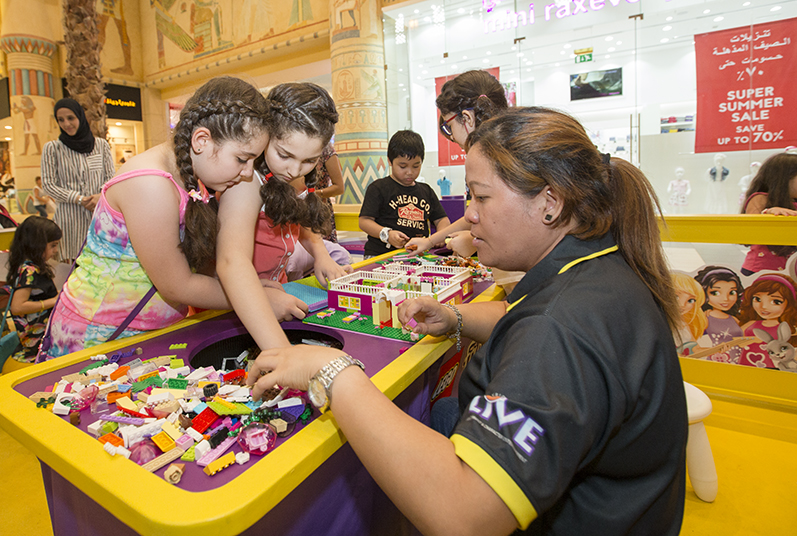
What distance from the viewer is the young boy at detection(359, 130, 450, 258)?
9.77 ft

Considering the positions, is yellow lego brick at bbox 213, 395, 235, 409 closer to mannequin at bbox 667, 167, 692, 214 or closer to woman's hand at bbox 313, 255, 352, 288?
woman's hand at bbox 313, 255, 352, 288

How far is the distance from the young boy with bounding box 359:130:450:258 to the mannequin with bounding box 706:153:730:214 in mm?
3199

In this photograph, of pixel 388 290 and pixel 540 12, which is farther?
pixel 540 12

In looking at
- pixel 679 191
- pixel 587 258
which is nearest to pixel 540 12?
pixel 679 191

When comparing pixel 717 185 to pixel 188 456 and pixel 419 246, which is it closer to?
pixel 419 246

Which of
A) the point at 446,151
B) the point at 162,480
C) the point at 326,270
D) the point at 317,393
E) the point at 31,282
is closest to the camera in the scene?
the point at 162,480

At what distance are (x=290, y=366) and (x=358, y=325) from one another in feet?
1.76

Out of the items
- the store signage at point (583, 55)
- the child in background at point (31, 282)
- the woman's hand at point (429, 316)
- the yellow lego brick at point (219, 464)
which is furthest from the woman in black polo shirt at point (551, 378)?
the store signage at point (583, 55)

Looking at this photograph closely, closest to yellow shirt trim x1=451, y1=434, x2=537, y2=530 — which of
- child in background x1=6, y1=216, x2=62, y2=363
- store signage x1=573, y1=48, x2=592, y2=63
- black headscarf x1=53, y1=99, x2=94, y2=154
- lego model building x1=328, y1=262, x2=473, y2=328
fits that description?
lego model building x1=328, y1=262, x2=473, y2=328

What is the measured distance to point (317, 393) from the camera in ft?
2.56

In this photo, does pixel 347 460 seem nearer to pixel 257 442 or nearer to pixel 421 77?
pixel 257 442

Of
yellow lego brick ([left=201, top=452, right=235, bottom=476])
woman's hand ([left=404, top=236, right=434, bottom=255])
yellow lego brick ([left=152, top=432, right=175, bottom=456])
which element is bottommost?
yellow lego brick ([left=201, top=452, right=235, bottom=476])

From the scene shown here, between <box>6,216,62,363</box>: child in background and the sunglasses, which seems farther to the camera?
<box>6,216,62,363</box>: child in background

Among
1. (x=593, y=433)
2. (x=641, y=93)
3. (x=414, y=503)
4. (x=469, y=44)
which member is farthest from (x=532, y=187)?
(x=469, y=44)
